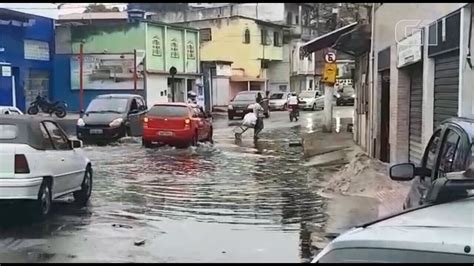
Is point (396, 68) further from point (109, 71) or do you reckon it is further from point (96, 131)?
point (109, 71)

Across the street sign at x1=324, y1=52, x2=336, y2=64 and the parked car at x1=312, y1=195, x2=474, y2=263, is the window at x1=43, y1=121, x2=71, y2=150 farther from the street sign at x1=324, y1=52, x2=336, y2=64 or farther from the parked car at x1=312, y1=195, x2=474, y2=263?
the street sign at x1=324, y1=52, x2=336, y2=64

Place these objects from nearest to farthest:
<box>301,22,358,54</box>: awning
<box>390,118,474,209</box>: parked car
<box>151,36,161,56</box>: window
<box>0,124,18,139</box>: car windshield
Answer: <box>390,118,474,209</box>: parked car < <box>0,124,18,139</box>: car windshield < <box>301,22,358,54</box>: awning < <box>151,36,161,56</box>: window

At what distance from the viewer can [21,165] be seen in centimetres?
946

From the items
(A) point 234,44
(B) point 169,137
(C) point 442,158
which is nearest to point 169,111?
(B) point 169,137

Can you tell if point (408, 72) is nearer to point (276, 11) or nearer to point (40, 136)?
point (40, 136)

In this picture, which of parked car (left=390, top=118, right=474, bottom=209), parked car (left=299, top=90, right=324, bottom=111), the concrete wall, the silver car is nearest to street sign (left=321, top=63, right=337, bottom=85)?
the concrete wall

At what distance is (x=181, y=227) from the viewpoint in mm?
9602

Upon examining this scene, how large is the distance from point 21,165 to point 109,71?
33342 millimetres

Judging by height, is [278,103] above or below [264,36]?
below

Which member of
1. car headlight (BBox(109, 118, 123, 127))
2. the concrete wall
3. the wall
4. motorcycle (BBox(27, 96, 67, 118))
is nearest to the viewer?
the concrete wall

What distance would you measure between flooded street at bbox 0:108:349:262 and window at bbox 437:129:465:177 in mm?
2610

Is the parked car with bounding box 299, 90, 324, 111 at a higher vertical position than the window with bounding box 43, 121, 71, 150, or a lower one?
lower

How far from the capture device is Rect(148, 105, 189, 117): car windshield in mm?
23030

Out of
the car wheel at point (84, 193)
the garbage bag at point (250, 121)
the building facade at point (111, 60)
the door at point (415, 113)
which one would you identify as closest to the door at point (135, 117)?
the garbage bag at point (250, 121)
